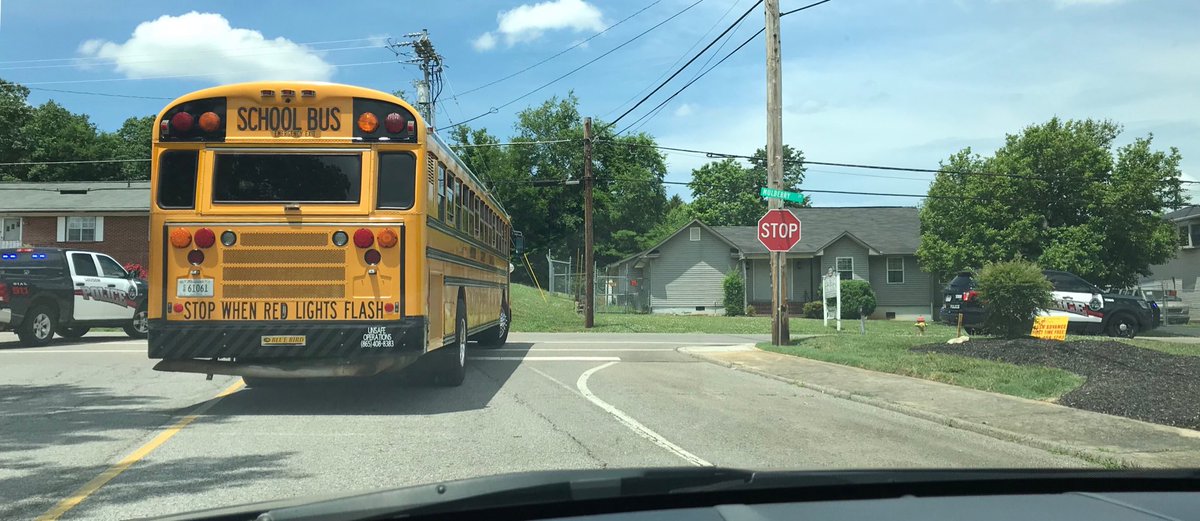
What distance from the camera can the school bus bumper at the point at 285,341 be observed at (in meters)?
8.47

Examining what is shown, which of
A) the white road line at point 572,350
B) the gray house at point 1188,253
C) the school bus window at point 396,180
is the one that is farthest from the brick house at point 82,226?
the gray house at point 1188,253

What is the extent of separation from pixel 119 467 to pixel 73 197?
3941cm

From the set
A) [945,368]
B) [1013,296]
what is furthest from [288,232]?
[1013,296]

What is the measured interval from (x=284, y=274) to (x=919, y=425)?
6657mm

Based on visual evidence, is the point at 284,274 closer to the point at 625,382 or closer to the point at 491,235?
the point at 625,382

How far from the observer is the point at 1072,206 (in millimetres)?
28688

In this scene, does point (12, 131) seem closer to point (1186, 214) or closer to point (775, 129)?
point (775, 129)

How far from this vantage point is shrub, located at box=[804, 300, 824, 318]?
117ft

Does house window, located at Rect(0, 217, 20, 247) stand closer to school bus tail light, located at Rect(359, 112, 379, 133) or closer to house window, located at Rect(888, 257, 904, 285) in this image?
school bus tail light, located at Rect(359, 112, 379, 133)

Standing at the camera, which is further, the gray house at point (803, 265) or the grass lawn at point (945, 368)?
the gray house at point (803, 265)

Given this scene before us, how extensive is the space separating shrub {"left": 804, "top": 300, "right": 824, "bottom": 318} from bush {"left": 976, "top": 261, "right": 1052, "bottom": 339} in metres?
20.8

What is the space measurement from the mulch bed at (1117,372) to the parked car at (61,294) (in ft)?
55.3

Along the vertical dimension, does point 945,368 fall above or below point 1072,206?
below

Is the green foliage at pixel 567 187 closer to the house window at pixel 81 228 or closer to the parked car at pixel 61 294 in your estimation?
the house window at pixel 81 228
